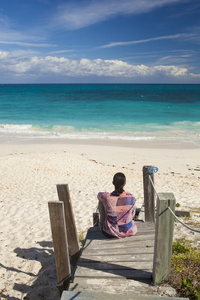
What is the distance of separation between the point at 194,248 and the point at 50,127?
27.7 m

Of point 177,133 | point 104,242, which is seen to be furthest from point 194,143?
point 104,242

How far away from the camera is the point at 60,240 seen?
3.81 m

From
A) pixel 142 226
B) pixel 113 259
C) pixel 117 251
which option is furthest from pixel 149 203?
pixel 113 259

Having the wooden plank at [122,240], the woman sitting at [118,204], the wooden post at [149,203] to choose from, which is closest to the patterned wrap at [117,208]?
the woman sitting at [118,204]

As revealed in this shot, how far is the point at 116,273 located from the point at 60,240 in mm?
886

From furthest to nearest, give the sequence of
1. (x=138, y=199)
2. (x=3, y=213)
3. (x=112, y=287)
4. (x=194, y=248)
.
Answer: (x=138, y=199)
(x=3, y=213)
(x=194, y=248)
(x=112, y=287)

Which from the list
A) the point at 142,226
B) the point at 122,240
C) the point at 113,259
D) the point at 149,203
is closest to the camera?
the point at 113,259

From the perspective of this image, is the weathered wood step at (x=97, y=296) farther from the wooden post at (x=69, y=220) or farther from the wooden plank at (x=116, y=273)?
the wooden post at (x=69, y=220)

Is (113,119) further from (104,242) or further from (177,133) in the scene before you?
(104,242)

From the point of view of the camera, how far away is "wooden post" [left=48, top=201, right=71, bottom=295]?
3619mm

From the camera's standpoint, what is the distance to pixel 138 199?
944 centimetres

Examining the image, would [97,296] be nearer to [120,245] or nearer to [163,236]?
[163,236]

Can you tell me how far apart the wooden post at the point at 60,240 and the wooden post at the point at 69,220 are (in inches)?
24.0

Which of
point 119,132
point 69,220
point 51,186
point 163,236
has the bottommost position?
point 51,186
